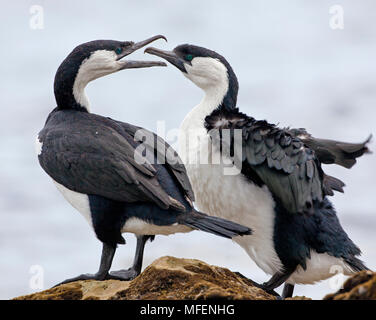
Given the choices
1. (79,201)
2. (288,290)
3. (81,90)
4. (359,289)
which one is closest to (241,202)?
(288,290)

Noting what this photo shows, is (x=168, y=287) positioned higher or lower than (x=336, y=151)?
lower

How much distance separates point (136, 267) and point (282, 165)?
212 cm

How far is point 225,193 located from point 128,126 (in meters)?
1.45

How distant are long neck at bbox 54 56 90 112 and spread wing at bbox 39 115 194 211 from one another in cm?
50

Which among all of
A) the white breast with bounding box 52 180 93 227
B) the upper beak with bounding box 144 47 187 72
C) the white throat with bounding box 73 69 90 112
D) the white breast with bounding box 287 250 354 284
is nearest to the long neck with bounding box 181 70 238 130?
the upper beak with bounding box 144 47 187 72

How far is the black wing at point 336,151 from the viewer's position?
10562 mm

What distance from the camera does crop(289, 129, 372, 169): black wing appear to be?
10.6 metres

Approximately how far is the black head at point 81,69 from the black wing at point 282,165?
183 centimetres

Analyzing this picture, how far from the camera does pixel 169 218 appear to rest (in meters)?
8.29

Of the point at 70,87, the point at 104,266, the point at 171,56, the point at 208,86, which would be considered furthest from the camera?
the point at 171,56

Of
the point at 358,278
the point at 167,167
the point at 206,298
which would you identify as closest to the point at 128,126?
the point at 167,167

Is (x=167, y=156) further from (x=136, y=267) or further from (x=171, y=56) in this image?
(x=171, y=56)

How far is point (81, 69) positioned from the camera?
9398 millimetres

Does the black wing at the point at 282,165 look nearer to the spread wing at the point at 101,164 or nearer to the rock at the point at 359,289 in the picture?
the spread wing at the point at 101,164
